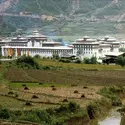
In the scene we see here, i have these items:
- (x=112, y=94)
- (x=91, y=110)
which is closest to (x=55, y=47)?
(x=112, y=94)

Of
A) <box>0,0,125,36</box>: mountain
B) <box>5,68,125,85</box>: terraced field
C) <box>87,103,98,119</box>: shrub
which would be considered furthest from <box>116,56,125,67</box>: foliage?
<box>0,0,125,36</box>: mountain

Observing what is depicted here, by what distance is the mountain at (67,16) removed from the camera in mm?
125438

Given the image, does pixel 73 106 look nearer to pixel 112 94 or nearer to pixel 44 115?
pixel 44 115

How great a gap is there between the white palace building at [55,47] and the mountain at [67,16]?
1700 inches

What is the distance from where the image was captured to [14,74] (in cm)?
3547

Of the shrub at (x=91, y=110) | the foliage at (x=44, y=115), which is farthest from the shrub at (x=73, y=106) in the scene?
the shrub at (x=91, y=110)

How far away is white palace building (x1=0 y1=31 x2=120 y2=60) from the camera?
214 ft

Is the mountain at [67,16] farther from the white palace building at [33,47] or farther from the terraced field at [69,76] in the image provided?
the terraced field at [69,76]

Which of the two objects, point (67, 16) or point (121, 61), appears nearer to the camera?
point (121, 61)

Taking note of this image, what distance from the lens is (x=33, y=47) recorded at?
225 feet

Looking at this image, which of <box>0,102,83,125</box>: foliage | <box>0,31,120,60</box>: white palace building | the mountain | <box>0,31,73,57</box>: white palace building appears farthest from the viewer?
the mountain

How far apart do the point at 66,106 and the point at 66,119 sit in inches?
58.9

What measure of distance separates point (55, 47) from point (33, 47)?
335 centimetres

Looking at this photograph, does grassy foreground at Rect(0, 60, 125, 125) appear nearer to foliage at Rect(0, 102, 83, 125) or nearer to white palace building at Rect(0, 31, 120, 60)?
foliage at Rect(0, 102, 83, 125)
